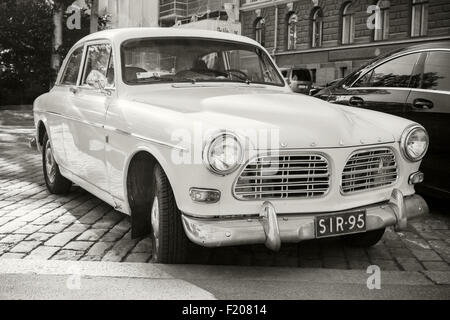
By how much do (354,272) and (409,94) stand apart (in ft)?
8.17

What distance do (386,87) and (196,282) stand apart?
3.43 m

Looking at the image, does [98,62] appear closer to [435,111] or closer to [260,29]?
[435,111]

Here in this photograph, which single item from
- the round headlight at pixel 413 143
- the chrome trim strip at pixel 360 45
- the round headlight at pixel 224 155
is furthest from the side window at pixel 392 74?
the chrome trim strip at pixel 360 45

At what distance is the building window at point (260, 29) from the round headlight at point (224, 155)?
30750 millimetres

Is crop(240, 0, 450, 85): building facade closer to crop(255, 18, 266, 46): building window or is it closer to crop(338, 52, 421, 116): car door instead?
crop(255, 18, 266, 46): building window

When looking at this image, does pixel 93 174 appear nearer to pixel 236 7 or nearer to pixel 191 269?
pixel 191 269

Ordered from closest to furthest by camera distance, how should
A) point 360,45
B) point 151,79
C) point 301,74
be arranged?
point 151,79 < point 301,74 < point 360,45

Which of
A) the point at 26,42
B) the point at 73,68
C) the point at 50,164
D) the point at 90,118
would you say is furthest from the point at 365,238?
the point at 26,42

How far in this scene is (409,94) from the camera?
19.7 ft

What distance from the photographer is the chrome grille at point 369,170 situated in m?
4.05

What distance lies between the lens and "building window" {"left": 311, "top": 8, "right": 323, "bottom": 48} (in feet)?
98.5

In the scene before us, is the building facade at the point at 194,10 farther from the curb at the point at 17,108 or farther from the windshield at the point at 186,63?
the windshield at the point at 186,63

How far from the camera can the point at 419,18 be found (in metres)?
25.2

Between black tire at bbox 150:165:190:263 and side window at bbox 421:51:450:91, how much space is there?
3014mm
